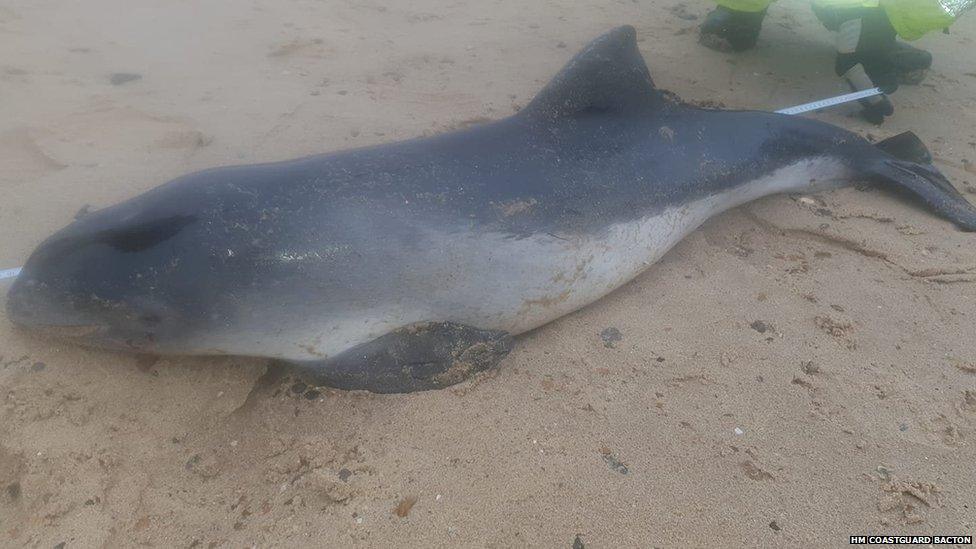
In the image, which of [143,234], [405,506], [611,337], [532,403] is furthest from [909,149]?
[143,234]

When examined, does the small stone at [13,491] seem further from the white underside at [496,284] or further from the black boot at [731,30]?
the black boot at [731,30]

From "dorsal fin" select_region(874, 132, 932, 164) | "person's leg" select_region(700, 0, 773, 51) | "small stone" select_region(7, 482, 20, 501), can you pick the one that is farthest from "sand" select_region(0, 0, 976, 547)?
"person's leg" select_region(700, 0, 773, 51)

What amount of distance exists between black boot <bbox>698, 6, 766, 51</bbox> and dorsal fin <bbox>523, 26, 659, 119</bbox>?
9.62 feet

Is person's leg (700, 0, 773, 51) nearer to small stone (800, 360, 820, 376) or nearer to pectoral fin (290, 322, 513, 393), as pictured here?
small stone (800, 360, 820, 376)

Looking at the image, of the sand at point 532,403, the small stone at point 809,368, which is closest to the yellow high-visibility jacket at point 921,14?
the sand at point 532,403

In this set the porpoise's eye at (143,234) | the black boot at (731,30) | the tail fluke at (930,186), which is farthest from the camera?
the black boot at (731,30)

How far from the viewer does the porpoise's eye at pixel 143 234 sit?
9.34 ft

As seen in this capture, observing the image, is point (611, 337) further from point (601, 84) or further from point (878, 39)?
point (878, 39)

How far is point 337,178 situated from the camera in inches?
122

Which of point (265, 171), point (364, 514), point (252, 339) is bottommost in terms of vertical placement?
point (364, 514)

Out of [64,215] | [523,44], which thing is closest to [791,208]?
[523,44]

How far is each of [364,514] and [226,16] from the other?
5.72 m

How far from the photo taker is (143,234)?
286cm

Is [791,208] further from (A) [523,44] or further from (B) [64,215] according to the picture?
(B) [64,215]
